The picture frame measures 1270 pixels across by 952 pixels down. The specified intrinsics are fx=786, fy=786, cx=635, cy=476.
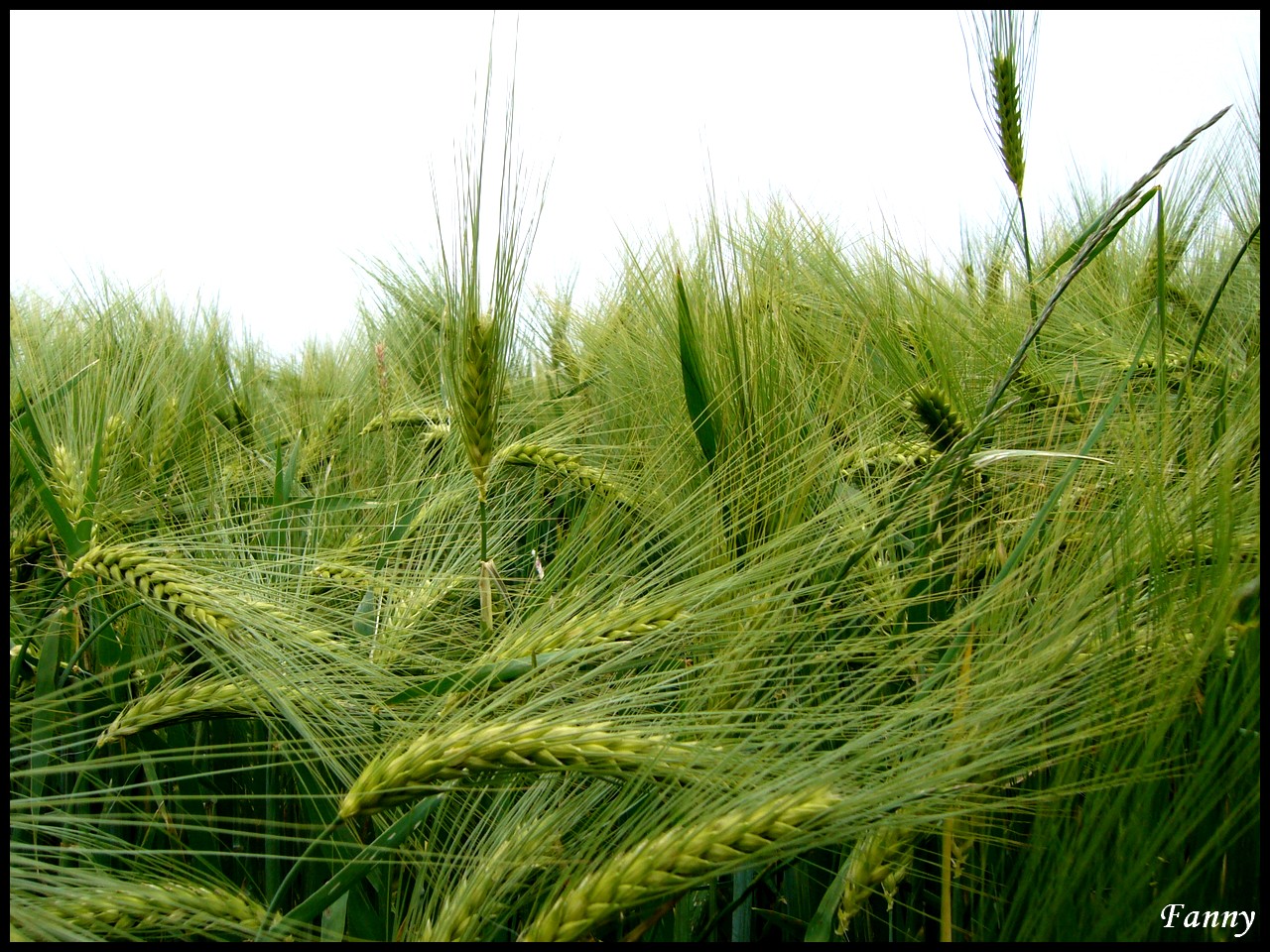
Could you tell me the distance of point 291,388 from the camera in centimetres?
250

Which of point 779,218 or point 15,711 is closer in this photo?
point 15,711

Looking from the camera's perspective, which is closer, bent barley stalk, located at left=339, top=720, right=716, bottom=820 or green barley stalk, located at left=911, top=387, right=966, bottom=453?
bent barley stalk, located at left=339, top=720, right=716, bottom=820

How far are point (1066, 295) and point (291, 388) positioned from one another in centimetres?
216

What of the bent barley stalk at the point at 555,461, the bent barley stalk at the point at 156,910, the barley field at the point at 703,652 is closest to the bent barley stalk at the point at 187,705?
the barley field at the point at 703,652

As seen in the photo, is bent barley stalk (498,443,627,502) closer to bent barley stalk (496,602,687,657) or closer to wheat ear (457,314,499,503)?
wheat ear (457,314,499,503)

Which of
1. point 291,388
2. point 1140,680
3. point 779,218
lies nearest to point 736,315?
point 1140,680

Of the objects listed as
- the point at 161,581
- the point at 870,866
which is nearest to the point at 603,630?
the point at 870,866

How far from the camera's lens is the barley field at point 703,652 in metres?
0.55

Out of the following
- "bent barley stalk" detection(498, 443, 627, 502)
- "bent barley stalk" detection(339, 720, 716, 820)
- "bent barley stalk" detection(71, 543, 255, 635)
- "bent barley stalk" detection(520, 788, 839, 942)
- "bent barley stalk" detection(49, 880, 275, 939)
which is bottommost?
"bent barley stalk" detection(49, 880, 275, 939)

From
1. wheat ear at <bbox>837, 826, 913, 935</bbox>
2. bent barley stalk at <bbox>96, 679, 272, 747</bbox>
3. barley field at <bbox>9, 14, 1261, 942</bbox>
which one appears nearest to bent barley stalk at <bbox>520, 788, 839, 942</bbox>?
barley field at <bbox>9, 14, 1261, 942</bbox>

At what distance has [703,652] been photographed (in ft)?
2.52

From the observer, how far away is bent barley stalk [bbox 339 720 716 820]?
548 mm

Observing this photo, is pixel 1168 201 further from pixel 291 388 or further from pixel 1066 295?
pixel 291 388

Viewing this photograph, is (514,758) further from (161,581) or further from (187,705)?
(161,581)
